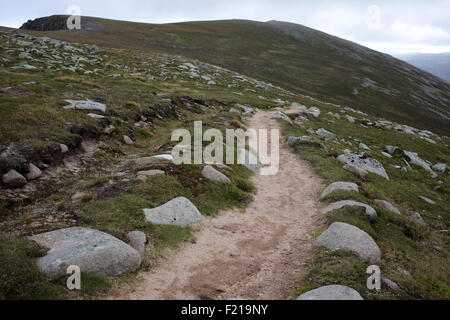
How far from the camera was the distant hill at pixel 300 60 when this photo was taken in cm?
8419

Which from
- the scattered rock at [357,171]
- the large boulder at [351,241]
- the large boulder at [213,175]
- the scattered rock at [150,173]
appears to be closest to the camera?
the large boulder at [351,241]

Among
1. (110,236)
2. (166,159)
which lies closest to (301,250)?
(110,236)

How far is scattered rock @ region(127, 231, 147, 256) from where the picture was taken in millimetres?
8828

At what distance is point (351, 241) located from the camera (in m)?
9.96

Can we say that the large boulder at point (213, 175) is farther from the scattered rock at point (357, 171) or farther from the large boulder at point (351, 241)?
the scattered rock at point (357, 171)

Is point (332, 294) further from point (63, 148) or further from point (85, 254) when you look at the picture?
point (63, 148)

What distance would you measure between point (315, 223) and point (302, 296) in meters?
5.74

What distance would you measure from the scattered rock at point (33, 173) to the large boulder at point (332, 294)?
11.7m

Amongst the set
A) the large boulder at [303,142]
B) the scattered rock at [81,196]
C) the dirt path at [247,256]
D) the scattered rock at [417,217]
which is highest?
the large boulder at [303,142]

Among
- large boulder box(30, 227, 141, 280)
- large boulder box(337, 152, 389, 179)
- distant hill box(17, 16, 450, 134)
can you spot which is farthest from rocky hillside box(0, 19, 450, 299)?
distant hill box(17, 16, 450, 134)

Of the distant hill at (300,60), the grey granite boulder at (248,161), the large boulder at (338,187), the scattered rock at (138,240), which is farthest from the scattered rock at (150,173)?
the distant hill at (300,60)

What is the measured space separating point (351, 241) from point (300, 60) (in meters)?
116

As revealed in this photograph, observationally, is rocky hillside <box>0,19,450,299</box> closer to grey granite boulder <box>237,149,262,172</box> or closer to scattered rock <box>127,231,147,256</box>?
scattered rock <box>127,231,147,256</box>
